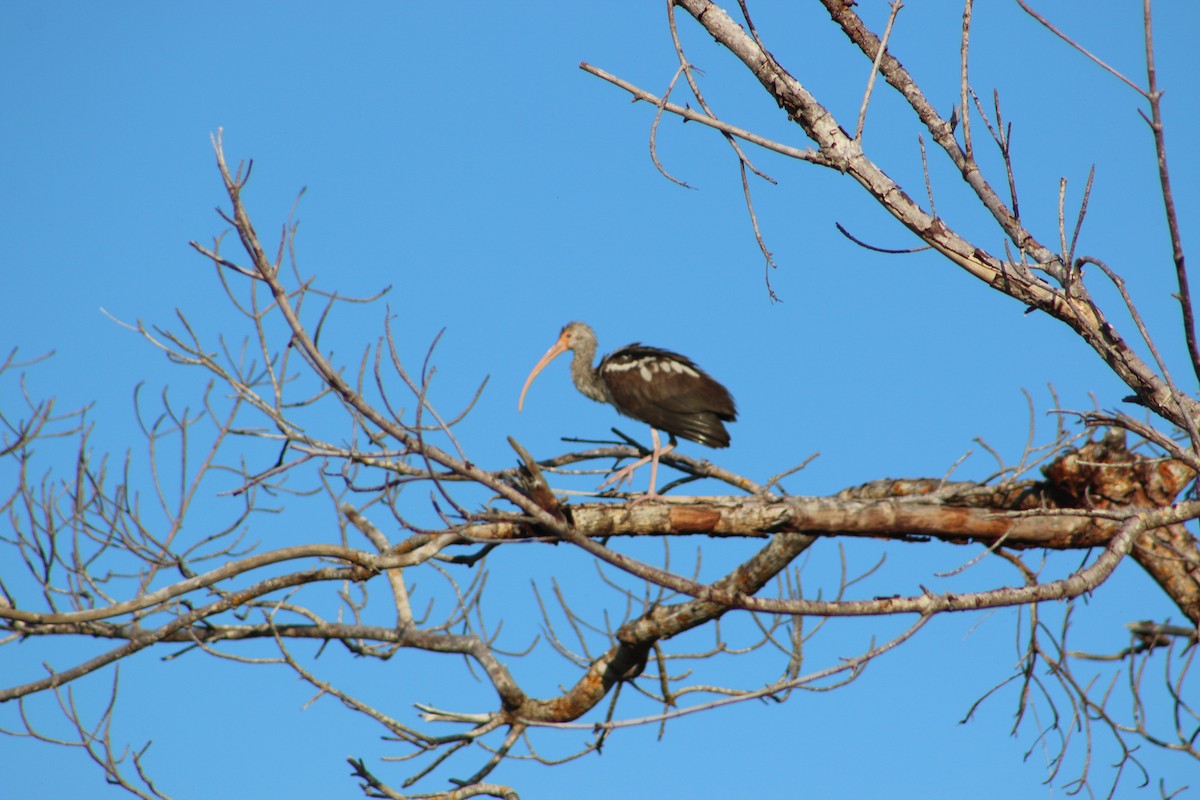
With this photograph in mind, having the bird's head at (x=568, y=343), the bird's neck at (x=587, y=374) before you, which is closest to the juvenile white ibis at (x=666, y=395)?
the bird's neck at (x=587, y=374)

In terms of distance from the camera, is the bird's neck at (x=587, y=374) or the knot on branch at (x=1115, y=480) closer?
the knot on branch at (x=1115, y=480)

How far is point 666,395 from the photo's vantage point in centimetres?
807

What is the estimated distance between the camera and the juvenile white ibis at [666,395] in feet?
26.0

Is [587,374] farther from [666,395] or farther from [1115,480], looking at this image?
[1115,480]

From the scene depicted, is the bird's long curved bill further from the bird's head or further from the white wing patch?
the white wing patch

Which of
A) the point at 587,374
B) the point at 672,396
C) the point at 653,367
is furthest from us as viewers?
the point at 587,374

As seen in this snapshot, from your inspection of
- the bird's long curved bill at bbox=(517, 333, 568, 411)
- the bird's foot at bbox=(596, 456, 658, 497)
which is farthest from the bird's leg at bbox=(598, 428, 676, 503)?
the bird's long curved bill at bbox=(517, 333, 568, 411)

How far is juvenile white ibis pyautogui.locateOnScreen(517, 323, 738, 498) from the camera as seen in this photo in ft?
26.0

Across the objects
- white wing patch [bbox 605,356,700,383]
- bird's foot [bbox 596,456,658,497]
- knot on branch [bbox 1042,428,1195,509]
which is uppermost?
white wing patch [bbox 605,356,700,383]

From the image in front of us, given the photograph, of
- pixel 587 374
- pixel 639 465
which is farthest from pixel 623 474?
pixel 587 374

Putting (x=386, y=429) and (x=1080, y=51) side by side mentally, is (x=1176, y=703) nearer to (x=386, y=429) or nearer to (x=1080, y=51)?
(x=1080, y=51)

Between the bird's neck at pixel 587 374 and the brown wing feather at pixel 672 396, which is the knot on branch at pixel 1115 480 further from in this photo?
the bird's neck at pixel 587 374

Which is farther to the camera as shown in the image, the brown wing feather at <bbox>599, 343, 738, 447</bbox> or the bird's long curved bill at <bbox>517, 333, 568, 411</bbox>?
the bird's long curved bill at <bbox>517, 333, 568, 411</bbox>

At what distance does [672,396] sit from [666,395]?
0.18 feet
